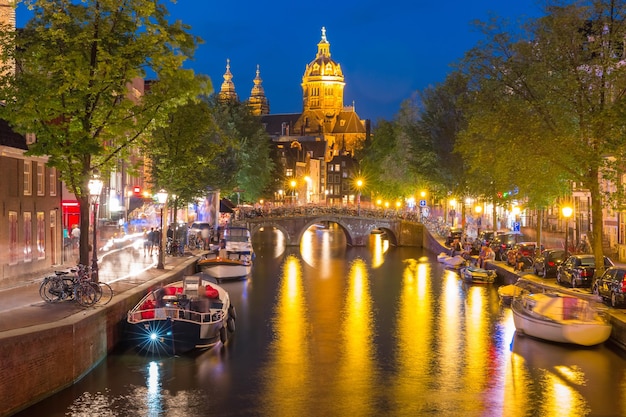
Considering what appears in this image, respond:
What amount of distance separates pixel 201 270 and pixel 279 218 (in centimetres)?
3759

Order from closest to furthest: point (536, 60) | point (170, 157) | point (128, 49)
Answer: point (128, 49) → point (536, 60) → point (170, 157)

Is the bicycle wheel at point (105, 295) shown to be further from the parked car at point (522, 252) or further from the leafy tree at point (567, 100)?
the parked car at point (522, 252)

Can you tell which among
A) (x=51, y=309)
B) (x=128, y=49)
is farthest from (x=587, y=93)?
(x=51, y=309)

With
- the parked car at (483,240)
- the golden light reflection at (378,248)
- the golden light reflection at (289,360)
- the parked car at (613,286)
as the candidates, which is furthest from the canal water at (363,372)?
the golden light reflection at (378,248)

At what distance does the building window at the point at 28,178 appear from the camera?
35.6 meters

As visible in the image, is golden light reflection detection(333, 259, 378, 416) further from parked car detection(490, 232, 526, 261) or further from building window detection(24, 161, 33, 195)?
parked car detection(490, 232, 526, 261)

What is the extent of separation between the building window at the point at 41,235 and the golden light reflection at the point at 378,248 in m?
33.5

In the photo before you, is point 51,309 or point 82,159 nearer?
point 51,309

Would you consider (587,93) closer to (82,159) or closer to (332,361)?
(332,361)

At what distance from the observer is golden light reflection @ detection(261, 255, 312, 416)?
75.1ft

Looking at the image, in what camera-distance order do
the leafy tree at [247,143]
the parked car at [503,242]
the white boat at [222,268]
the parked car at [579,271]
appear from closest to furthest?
the parked car at [579,271]
the white boat at [222,268]
the parked car at [503,242]
the leafy tree at [247,143]

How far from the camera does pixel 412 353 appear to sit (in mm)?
29562

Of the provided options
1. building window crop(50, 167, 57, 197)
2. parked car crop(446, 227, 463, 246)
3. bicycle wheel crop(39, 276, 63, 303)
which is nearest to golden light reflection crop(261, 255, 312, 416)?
bicycle wheel crop(39, 276, 63, 303)

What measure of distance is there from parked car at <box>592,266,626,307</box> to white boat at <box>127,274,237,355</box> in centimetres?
1445
